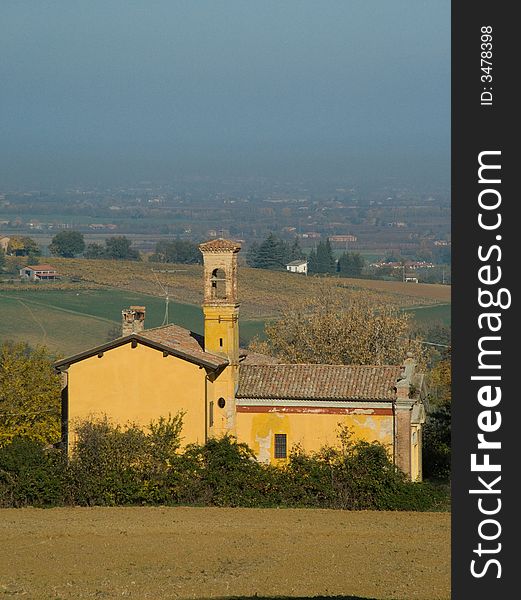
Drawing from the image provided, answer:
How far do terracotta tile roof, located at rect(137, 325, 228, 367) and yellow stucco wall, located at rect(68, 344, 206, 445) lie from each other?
37cm

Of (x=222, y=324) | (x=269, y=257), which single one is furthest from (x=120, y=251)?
(x=222, y=324)

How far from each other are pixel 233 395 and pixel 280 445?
1.80m

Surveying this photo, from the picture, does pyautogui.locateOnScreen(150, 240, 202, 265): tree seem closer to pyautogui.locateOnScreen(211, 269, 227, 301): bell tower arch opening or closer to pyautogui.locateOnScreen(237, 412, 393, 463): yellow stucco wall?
pyautogui.locateOnScreen(211, 269, 227, 301): bell tower arch opening

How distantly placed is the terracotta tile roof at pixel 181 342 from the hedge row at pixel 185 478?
87.7 inches

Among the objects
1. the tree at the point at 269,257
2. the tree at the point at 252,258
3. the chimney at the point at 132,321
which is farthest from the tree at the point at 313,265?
the chimney at the point at 132,321

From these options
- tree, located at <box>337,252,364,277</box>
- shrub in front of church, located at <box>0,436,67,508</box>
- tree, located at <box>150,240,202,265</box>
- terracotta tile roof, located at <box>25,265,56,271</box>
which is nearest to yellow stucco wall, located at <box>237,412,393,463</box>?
shrub in front of church, located at <box>0,436,67,508</box>

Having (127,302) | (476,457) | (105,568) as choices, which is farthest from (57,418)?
(127,302)

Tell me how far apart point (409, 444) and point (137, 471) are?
6.93m

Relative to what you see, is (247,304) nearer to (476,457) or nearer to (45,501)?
(45,501)

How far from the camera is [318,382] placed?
111 ft

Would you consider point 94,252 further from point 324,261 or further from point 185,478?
point 185,478

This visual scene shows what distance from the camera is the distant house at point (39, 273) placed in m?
108

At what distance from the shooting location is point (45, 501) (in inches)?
1287

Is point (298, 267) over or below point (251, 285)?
over
